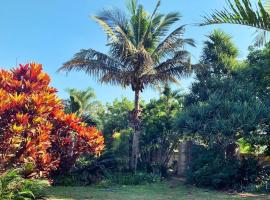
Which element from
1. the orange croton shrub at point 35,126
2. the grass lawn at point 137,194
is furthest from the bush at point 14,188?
the grass lawn at point 137,194

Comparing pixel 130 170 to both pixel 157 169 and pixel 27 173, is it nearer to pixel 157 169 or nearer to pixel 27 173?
pixel 157 169

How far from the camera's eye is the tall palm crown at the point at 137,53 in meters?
16.5

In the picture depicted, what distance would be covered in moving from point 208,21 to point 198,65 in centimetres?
933

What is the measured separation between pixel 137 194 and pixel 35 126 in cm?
407

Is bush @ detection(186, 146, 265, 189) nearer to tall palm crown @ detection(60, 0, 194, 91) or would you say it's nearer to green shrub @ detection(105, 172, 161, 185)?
green shrub @ detection(105, 172, 161, 185)

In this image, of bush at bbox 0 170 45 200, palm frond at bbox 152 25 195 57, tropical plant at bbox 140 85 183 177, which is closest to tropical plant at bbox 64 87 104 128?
tropical plant at bbox 140 85 183 177

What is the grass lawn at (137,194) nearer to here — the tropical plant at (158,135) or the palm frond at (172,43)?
the tropical plant at (158,135)

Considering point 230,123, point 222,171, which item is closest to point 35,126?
point 230,123

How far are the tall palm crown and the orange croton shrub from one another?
5468mm

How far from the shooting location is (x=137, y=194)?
442 inches

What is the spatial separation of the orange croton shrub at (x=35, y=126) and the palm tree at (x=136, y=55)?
5.38 meters

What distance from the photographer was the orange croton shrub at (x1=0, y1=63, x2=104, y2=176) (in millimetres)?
8727

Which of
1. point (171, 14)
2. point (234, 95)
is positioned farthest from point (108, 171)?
point (171, 14)

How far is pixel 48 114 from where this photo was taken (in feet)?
33.7
